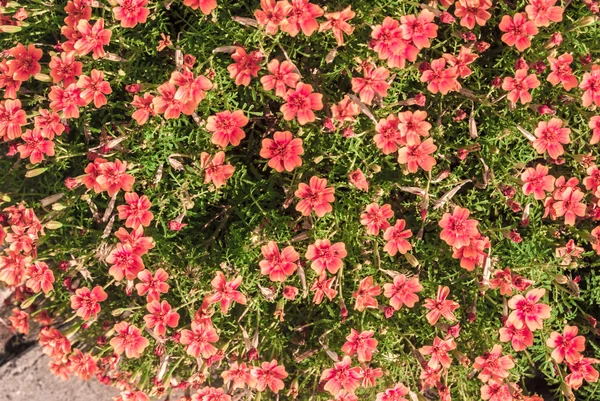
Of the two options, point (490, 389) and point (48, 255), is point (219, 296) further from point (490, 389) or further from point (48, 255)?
point (490, 389)

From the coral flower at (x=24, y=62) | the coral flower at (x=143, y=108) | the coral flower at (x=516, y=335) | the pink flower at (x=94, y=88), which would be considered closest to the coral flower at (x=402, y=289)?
the coral flower at (x=516, y=335)

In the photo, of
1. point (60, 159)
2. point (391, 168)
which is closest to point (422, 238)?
point (391, 168)

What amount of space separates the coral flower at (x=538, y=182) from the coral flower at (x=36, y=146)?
2006 mm

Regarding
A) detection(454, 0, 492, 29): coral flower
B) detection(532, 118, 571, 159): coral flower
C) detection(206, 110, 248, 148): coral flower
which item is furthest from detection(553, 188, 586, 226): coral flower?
detection(206, 110, 248, 148): coral flower

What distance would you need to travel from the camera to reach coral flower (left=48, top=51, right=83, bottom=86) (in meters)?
2.28

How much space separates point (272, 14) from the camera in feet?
6.91

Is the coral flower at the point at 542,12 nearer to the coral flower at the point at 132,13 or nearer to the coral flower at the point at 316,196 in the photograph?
the coral flower at the point at 316,196

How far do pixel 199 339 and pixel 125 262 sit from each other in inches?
17.5

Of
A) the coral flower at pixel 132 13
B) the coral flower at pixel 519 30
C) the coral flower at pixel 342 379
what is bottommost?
the coral flower at pixel 342 379

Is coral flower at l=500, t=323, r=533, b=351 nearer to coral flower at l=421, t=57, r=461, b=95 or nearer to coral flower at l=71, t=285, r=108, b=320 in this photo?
coral flower at l=421, t=57, r=461, b=95

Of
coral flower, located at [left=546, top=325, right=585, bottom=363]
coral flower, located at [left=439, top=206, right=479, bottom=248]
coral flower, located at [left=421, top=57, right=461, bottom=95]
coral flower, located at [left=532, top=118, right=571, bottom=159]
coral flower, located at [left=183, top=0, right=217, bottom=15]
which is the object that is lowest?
coral flower, located at [left=546, top=325, right=585, bottom=363]

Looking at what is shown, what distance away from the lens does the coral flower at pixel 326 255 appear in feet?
7.20

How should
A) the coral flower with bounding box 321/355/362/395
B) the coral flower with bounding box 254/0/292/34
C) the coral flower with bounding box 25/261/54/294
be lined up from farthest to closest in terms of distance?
1. the coral flower with bounding box 25/261/54/294
2. the coral flower with bounding box 321/355/362/395
3. the coral flower with bounding box 254/0/292/34

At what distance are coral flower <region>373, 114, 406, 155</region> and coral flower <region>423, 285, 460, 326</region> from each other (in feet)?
2.04
